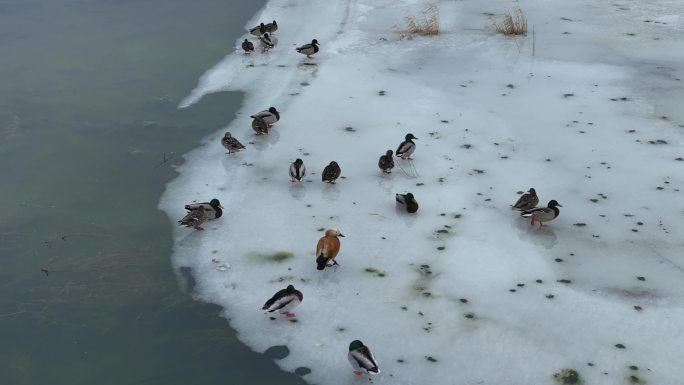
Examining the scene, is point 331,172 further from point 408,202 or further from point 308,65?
point 308,65

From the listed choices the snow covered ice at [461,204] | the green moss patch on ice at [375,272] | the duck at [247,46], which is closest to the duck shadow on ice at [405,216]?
the snow covered ice at [461,204]

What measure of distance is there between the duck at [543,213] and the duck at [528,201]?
7cm

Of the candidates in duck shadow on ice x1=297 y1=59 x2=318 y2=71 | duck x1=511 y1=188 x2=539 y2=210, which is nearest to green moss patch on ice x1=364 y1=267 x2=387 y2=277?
duck x1=511 y1=188 x2=539 y2=210

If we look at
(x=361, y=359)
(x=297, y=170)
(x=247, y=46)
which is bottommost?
(x=247, y=46)

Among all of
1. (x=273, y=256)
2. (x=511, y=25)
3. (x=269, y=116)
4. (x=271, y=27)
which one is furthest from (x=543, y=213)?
(x=271, y=27)

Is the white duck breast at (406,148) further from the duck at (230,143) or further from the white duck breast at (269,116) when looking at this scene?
the duck at (230,143)

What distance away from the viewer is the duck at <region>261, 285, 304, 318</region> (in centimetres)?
703

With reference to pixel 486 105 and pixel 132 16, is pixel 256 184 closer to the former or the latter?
pixel 486 105

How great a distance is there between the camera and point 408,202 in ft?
28.7

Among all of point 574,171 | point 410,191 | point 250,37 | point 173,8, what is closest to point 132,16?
point 173,8

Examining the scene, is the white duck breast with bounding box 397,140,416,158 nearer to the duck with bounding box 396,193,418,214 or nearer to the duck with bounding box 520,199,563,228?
the duck with bounding box 396,193,418,214

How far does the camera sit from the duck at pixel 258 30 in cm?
1453

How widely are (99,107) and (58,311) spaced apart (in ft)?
18.0

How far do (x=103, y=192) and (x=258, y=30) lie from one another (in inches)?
243
